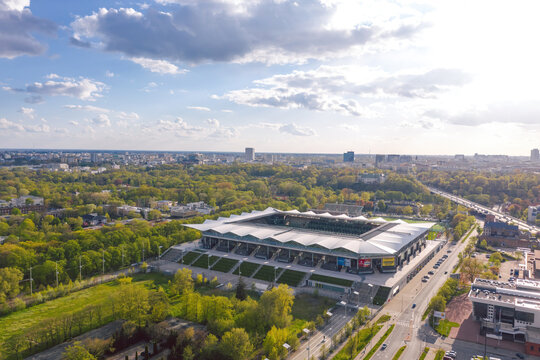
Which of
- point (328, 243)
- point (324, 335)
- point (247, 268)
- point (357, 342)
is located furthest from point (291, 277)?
point (357, 342)

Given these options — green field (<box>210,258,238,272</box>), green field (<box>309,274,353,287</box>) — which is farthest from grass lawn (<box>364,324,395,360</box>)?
green field (<box>210,258,238,272</box>)

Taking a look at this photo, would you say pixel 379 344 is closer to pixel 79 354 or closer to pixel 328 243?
pixel 328 243

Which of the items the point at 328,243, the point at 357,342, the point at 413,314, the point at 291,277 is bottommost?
the point at 413,314

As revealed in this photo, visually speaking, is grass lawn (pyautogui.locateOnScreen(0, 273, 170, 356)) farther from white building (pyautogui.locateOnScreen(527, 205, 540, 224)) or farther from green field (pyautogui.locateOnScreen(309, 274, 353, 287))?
white building (pyautogui.locateOnScreen(527, 205, 540, 224))

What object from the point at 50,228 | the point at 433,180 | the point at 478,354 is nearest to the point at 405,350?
the point at 478,354

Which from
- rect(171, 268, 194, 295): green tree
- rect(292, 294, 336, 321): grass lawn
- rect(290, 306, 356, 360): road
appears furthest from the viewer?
rect(171, 268, 194, 295): green tree

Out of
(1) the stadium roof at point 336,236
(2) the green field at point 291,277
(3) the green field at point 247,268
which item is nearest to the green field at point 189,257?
(1) the stadium roof at point 336,236
